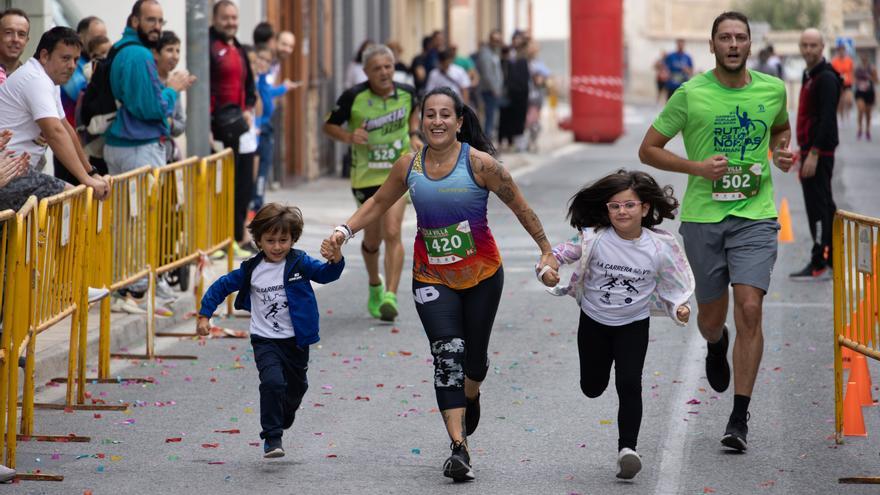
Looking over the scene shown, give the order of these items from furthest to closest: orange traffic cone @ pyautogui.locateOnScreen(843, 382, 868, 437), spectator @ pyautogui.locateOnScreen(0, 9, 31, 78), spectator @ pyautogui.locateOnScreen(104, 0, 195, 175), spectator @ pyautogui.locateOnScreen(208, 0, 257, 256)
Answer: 1. spectator @ pyautogui.locateOnScreen(208, 0, 257, 256)
2. spectator @ pyautogui.locateOnScreen(104, 0, 195, 175)
3. spectator @ pyautogui.locateOnScreen(0, 9, 31, 78)
4. orange traffic cone @ pyautogui.locateOnScreen(843, 382, 868, 437)

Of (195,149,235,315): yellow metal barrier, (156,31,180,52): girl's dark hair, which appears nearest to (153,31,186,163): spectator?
(156,31,180,52): girl's dark hair

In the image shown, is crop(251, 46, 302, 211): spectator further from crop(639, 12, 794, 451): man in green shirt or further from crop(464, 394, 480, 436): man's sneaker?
crop(464, 394, 480, 436): man's sneaker

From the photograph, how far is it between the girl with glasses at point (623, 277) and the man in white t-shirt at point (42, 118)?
303cm

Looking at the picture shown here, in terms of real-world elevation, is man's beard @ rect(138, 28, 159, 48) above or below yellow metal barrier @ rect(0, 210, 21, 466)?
above

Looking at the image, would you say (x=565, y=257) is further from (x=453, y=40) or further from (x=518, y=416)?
(x=453, y=40)

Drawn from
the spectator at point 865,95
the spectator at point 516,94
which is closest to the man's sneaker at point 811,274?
the spectator at point 516,94

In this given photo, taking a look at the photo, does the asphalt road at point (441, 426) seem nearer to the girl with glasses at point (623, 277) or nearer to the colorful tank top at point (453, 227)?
the girl with glasses at point (623, 277)

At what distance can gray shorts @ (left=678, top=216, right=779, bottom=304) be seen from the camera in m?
7.98

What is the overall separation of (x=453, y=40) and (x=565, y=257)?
39474 mm

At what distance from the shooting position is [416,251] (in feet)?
25.0

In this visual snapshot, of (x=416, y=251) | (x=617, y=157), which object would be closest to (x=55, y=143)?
(x=416, y=251)

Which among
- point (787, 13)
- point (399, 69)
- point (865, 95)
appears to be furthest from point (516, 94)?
point (787, 13)

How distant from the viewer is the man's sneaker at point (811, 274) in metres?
14.0

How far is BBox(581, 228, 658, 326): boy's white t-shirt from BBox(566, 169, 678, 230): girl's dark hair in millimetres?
150
